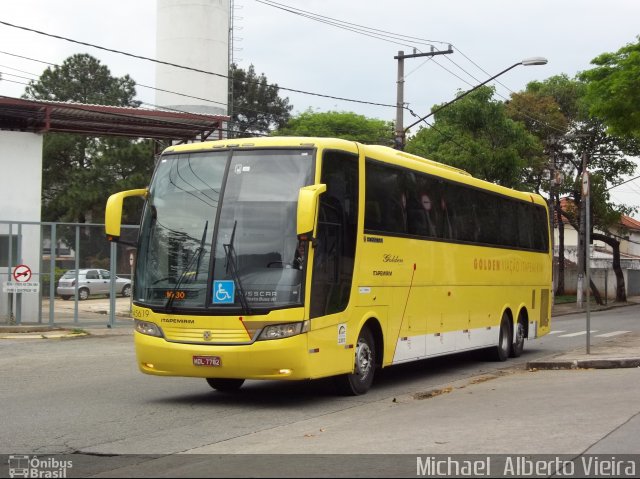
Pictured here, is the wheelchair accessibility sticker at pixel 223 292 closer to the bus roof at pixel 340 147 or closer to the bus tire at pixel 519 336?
the bus roof at pixel 340 147

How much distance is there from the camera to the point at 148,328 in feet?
38.1

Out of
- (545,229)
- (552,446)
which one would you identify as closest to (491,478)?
(552,446)

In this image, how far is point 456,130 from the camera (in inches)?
1442

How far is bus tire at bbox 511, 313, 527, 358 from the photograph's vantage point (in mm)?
19144

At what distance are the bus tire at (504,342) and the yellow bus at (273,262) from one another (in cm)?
486

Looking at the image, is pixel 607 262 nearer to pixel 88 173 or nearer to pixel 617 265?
pixel 617 265

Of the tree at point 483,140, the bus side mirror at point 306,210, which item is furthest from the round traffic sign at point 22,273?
the tree at point 483,140

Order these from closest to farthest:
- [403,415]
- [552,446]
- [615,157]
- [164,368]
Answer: [552,446] < [403,415] < [164,368] < [615,157]

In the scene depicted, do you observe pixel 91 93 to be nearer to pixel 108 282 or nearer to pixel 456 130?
pixel 456 130

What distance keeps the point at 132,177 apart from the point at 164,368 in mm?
47965

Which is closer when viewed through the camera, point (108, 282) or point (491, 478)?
point (491, 478)

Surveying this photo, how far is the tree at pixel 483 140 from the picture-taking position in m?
35.1

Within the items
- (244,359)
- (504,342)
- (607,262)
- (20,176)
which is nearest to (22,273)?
(20,176)

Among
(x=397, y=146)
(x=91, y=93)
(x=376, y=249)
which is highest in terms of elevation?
(x=91, y=93)
